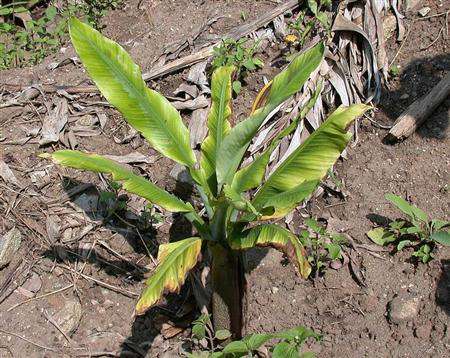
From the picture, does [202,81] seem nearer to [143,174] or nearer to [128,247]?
[143,174]

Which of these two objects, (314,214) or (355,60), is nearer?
(314,214)

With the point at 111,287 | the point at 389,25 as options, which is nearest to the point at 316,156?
the point at 111,287

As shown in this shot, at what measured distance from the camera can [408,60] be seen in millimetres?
4852

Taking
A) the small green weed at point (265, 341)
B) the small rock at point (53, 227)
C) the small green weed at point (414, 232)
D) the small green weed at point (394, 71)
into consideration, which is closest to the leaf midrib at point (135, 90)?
the small green weed at point (265, 341)

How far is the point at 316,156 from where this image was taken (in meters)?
3.10

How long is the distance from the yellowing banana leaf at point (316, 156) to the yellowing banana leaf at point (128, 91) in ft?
1.44

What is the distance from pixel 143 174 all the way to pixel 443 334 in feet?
6.55

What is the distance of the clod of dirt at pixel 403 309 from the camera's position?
377 centimetres

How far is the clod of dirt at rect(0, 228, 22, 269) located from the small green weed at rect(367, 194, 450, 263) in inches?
82.2

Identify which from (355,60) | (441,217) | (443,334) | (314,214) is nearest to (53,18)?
(355,60)

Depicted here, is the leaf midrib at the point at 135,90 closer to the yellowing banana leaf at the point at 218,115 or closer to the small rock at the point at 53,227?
the yellowing banana leaf at the point at 218,115

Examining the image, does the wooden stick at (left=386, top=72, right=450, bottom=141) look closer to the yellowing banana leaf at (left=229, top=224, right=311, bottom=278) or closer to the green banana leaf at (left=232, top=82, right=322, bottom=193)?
the green banana leaf at (left=232, top=82, right=322, bottom=193)

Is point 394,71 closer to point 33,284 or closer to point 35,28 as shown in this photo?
point 33,284

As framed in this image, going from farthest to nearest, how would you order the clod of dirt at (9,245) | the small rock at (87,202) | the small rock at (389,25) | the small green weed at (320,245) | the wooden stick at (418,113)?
the small rock at (389,25) < the wooden stick at (418,113) < the small rock at (87,202) < the clod of dirt at (9,245) < the small green weed at (320,245)
